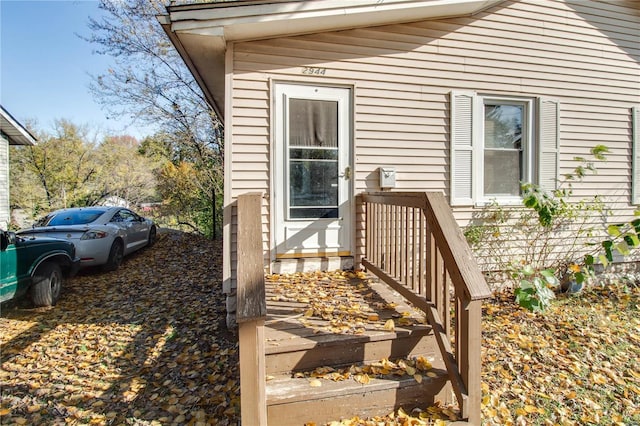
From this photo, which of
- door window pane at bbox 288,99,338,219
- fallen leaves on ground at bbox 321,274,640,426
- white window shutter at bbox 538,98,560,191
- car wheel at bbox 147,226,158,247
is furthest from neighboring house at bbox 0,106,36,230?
white window shutter at bbox 538,98,560,191

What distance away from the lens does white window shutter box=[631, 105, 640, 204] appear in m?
5.05

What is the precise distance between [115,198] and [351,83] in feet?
40.2

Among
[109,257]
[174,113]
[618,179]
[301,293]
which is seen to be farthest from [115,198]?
[618,179]

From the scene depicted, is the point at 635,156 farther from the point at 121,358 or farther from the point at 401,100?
the point at 121,358

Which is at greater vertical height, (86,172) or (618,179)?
(86,172)

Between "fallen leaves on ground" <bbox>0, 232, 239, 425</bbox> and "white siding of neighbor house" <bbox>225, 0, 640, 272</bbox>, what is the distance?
1469mm

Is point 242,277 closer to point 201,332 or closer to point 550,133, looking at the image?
point 201,332

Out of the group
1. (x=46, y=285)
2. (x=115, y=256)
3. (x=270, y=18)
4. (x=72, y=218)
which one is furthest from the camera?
(x=115, y=256)

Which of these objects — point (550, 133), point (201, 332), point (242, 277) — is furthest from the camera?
point (550, 133)

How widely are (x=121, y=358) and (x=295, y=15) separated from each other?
3.89 metres

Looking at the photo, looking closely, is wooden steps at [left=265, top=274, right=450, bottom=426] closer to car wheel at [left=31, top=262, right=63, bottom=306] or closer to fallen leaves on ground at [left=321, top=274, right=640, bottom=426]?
fallen leaves on ground at [left=321, top=274, right=640, bottom=426]

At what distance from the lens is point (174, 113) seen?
10.9 m

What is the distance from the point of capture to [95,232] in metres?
5.84

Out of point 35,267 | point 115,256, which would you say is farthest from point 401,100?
point 115,256
